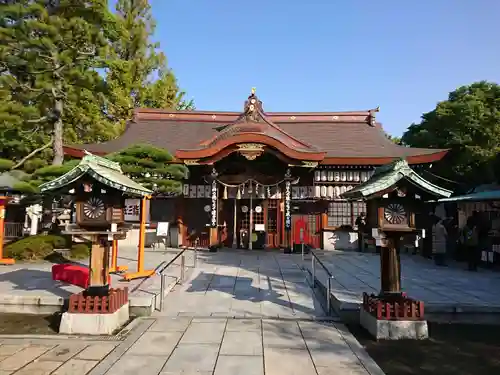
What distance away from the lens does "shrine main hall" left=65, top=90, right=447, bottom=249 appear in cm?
1748

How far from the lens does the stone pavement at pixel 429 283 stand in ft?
26.8

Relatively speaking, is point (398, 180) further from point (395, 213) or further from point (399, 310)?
point (399, 310)

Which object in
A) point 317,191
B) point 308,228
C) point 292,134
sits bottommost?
point 308,228

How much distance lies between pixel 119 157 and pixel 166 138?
31.3 feet

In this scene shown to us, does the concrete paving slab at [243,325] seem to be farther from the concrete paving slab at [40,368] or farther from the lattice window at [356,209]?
the lattice window at [356,209]

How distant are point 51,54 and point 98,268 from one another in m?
11.9

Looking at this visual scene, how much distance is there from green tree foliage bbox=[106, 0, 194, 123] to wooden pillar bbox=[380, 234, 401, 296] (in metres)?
24.7

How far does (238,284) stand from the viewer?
34.3 ft

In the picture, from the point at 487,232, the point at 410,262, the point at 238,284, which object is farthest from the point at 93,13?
the point at 487,232

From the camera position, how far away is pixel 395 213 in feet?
23.5

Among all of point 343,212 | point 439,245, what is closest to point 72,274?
point 439,245

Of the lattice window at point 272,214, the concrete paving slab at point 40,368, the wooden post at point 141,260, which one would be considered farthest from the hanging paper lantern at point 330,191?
the concrete paving slab at point 40,368

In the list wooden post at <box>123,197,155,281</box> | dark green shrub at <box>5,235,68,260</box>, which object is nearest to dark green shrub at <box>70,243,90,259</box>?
dark green shrub at <box>5,235,68,260</box>

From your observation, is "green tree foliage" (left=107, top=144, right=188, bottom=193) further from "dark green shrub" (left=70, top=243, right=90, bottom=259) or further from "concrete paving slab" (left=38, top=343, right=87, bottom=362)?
"concrete paving slab" (left=38, top=343, right=87, bottom=362)
